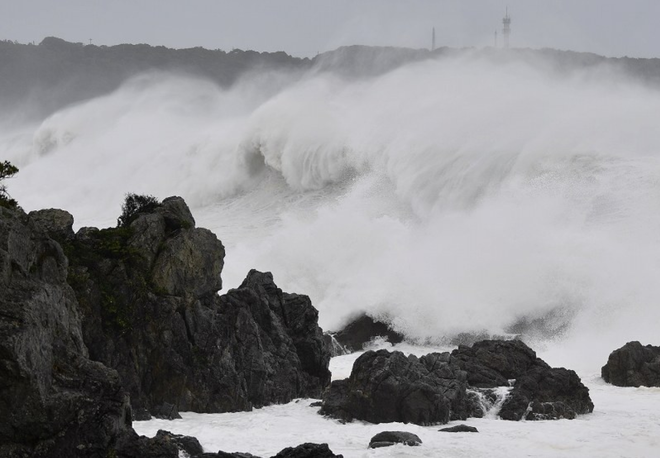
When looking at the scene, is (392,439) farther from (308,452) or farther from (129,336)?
(129,336)

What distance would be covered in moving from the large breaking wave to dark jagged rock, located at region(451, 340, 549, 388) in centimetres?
612

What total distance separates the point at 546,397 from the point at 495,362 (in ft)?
6.54

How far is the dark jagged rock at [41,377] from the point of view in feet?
40.4

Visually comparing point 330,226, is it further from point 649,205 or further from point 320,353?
point 320,353

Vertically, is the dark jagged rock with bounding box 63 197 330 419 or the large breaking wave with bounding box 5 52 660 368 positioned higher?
the large breaking wave with bounding box 5 52 660 368

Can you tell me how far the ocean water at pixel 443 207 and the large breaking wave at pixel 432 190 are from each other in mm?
95

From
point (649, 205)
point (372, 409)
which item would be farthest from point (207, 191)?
point (372, 409)

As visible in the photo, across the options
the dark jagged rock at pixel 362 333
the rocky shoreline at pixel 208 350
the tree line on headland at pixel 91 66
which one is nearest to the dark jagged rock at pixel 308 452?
the rocky shoreline at pixel 208 350

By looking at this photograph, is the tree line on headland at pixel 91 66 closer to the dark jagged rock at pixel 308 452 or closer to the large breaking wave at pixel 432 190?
the large breaking wave at pixel 432 190

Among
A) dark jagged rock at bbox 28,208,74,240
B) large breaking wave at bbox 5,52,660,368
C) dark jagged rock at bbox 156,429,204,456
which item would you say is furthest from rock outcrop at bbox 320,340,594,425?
large breaking wave at bbox 5,52,660,368

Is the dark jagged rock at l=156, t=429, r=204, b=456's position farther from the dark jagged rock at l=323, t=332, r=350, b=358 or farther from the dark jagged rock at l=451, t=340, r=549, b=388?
the dark jagged rock at l=323, t=332, r=350, b=358

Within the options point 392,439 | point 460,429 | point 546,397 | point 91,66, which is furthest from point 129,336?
point 91,66

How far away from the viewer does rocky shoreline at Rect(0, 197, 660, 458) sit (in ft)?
49.8

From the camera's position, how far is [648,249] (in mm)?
31875
